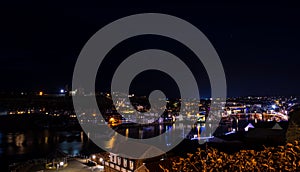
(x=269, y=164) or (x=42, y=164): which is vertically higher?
(x=269, y=164)

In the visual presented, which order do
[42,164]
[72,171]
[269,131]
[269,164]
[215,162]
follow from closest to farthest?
[269,164] → [215,162] → [72,171] → [42,164] → [269,131]

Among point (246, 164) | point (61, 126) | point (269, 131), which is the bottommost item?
point (61, 126)

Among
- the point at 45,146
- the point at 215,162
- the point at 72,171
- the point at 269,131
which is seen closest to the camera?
the point at 215,162

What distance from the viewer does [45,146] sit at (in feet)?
43.8

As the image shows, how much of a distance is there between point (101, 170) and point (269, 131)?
513 centimetres

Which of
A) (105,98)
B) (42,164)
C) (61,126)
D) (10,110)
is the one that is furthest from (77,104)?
(42,164)

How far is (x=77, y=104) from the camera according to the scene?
41531 millimetres

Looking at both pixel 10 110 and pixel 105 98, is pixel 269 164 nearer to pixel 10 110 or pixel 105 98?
pixel 10 110

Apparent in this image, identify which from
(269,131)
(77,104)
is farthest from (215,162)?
(77,104)

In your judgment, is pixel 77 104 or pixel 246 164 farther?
pixel 77 104

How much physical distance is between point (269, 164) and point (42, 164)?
5.95 metres

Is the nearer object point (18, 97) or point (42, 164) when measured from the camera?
point (42, 164)

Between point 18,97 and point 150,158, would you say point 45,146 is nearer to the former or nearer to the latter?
point 150,158

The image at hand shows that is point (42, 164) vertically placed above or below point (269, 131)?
below
